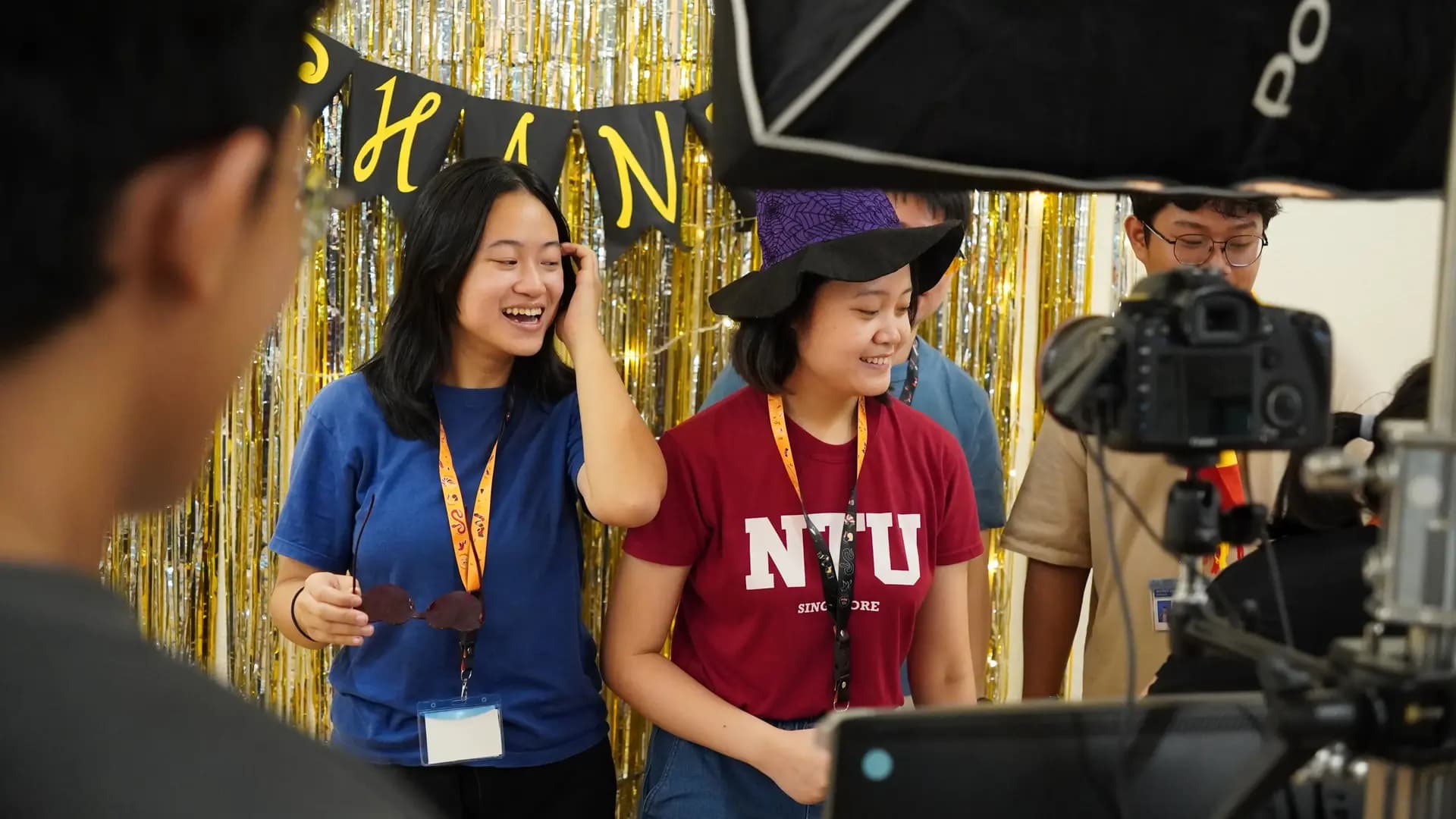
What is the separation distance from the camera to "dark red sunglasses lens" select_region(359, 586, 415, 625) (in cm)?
175

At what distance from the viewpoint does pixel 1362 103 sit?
89 cm

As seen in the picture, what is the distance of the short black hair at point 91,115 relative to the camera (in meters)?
0.43

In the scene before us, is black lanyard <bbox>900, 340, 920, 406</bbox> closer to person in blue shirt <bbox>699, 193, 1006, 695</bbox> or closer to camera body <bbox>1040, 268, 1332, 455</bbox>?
person in blue shirt <bbox>699, 193, 1006, 695</bbox>

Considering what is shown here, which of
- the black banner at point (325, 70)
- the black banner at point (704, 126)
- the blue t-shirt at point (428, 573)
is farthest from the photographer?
the black banner at point (704, 126)

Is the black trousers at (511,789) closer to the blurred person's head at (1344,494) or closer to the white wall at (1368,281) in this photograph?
the blurred person's head at (1344,494)

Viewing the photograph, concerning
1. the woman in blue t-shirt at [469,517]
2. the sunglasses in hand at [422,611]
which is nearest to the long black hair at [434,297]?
the woman in blue t-shirt at [469,517]

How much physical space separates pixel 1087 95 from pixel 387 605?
4.12 feet

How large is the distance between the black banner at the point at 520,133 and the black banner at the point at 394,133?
5 centimetres

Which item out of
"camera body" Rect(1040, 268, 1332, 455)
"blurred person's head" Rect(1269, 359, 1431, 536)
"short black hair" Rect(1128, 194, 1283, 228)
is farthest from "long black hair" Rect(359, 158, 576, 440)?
"camera body" Rect(1040, 268, 1332, 455)

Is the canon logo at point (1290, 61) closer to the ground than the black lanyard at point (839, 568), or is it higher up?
higher up

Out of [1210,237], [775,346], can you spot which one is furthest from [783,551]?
[1210,237]

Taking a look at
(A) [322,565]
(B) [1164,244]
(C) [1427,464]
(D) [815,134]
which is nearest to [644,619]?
(A) [322,565]

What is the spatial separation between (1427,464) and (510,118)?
2173 millimetres

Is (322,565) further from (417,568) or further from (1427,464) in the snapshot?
(1427,464)
